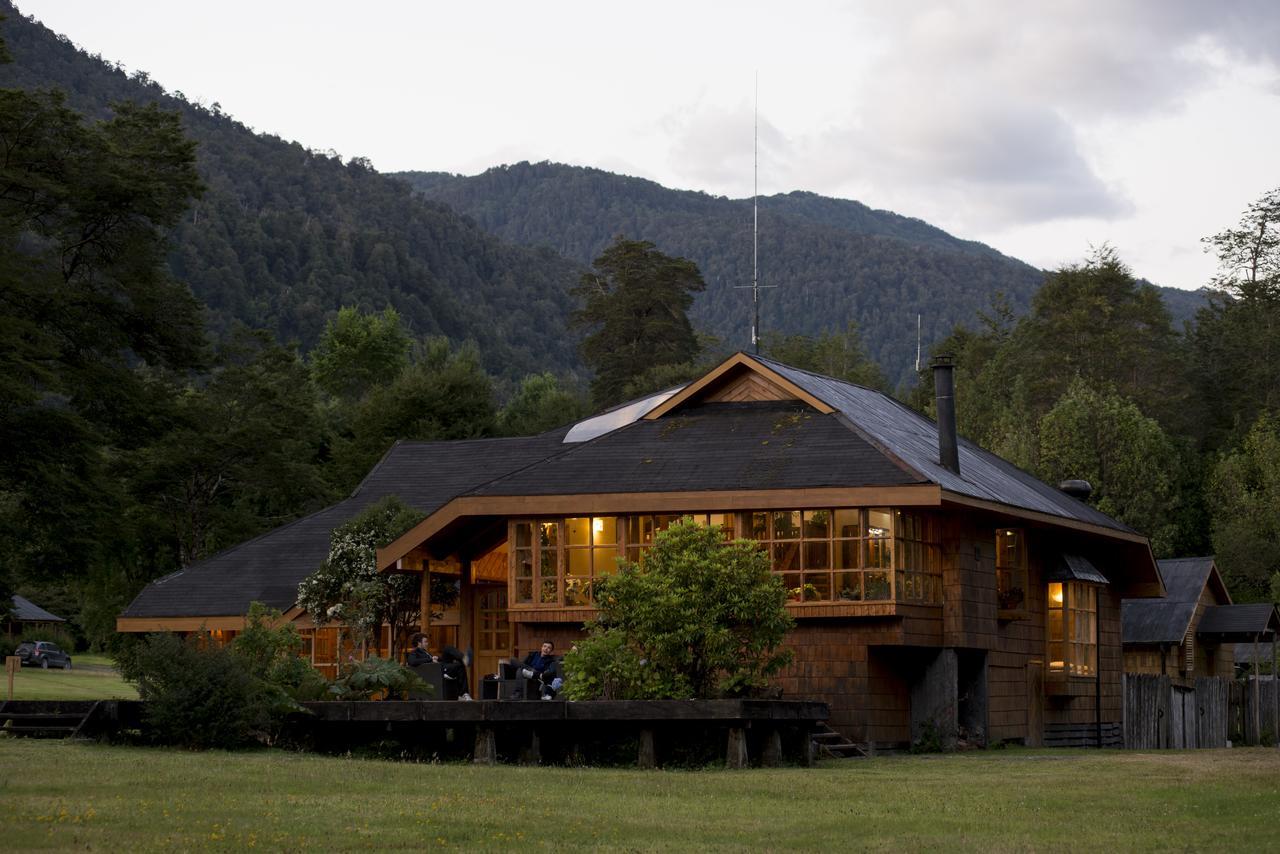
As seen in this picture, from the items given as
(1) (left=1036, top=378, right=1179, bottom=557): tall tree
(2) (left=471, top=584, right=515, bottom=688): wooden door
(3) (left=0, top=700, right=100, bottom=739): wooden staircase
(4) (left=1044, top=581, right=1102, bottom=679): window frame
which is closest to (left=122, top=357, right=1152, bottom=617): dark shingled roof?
(4) (left=1044, top=581, right=1102, bottom=679): window frame

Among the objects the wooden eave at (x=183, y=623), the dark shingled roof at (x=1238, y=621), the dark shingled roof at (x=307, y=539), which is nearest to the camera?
the wooden eave at (x=183, y=623)

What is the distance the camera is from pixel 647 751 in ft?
74.8

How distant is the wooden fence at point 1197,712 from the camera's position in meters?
32.7

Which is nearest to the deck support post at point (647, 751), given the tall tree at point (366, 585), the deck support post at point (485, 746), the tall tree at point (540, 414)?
the deck support post at point (485, 746)

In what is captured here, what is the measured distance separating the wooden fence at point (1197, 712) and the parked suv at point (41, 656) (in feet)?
166

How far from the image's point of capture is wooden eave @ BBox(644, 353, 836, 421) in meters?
32.9

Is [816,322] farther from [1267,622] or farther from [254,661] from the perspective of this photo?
[254,661]

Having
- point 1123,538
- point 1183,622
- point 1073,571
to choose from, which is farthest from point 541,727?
point 1183,622

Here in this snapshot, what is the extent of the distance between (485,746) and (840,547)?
9.18m

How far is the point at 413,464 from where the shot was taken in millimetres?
42875

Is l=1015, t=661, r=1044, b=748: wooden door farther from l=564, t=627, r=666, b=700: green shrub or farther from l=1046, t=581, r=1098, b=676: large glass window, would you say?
l=564, t=627, r=666, b=700: green shrub

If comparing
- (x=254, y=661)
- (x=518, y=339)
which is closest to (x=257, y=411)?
(x=254, y=661)

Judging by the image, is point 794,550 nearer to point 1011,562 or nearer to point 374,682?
point 1011,562

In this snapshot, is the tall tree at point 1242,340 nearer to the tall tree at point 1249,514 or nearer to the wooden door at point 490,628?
the tall tree at point 1249,514
